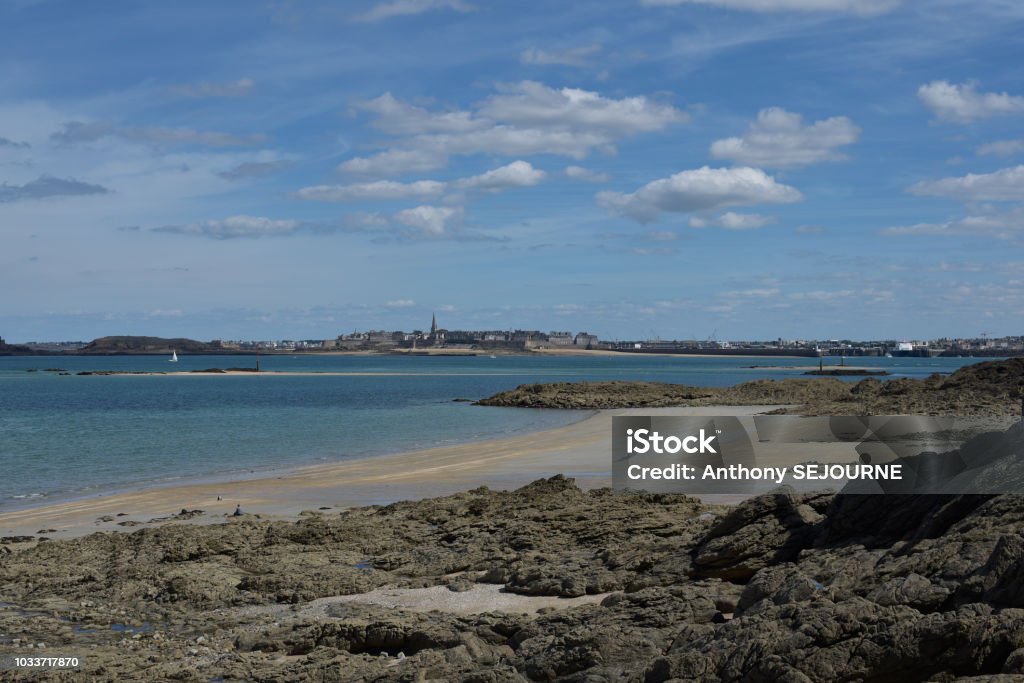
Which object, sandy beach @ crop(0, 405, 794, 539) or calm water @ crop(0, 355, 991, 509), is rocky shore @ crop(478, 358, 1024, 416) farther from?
sandy beach @ crop(0, 405, 794, 539)

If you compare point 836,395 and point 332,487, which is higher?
point 836,395

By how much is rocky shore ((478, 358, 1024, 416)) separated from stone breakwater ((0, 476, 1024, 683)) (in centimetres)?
2498

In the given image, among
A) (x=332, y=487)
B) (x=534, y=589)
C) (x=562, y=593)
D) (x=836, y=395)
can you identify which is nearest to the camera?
(x=562, y=593)

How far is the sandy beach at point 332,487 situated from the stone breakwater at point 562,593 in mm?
3006

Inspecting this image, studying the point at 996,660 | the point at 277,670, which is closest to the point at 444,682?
the point at 277,670

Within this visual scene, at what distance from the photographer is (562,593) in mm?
12117

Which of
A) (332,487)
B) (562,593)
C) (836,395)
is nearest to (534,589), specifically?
(562,593)

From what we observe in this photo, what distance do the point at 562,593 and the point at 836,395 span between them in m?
48.6

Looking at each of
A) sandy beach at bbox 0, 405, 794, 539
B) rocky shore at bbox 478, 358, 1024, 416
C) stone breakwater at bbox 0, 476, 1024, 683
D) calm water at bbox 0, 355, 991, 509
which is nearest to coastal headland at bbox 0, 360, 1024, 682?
stone breakwater at bbox 0, 476, 1024, 683

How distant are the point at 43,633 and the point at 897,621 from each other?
30.2 feet

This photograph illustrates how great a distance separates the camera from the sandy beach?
2017 centimetres

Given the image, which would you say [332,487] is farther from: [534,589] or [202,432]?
[202,432]

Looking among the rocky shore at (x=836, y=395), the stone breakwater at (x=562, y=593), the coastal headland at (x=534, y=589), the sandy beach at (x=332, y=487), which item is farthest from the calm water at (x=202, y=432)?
the stone breakwater at (x=562, y=593)

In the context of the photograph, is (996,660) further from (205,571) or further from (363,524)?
(363,524)
